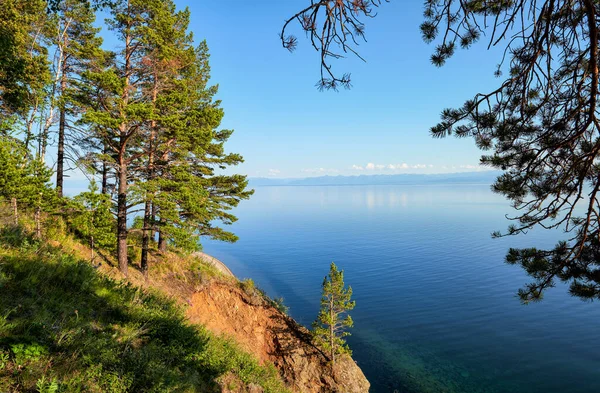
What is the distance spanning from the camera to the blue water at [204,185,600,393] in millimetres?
21031

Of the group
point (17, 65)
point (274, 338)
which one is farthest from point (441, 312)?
point (17, 65)

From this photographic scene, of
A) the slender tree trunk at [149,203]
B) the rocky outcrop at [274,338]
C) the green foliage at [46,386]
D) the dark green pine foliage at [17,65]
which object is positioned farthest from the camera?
the rocky outcrop at [274,338]

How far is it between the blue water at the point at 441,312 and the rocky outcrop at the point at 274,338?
4377 millimetres

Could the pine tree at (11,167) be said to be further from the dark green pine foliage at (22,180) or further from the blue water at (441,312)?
the blue water at (441,312)

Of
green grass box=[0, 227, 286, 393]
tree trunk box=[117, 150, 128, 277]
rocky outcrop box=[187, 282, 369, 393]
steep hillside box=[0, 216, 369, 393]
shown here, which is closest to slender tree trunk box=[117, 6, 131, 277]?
tree trunk box=[117, 150, 128, 277]

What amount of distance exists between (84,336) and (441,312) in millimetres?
33052

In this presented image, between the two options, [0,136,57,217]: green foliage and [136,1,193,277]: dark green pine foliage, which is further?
[136,1,193,277]: dark green pine foliage

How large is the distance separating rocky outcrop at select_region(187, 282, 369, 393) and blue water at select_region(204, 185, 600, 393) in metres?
4.38

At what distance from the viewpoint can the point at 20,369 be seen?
3494 mm

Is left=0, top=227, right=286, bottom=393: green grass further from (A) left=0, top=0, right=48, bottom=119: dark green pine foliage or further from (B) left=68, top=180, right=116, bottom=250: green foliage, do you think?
(A) left=0, top=0, right=48, bottom=119: dark green pine foliage

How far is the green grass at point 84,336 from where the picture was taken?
3709 millimetres

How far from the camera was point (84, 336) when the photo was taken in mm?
4711

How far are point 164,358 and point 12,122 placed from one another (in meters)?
9.04

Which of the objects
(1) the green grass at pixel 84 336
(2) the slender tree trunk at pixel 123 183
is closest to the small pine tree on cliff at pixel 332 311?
(1) the green grass at pixel 84 336
